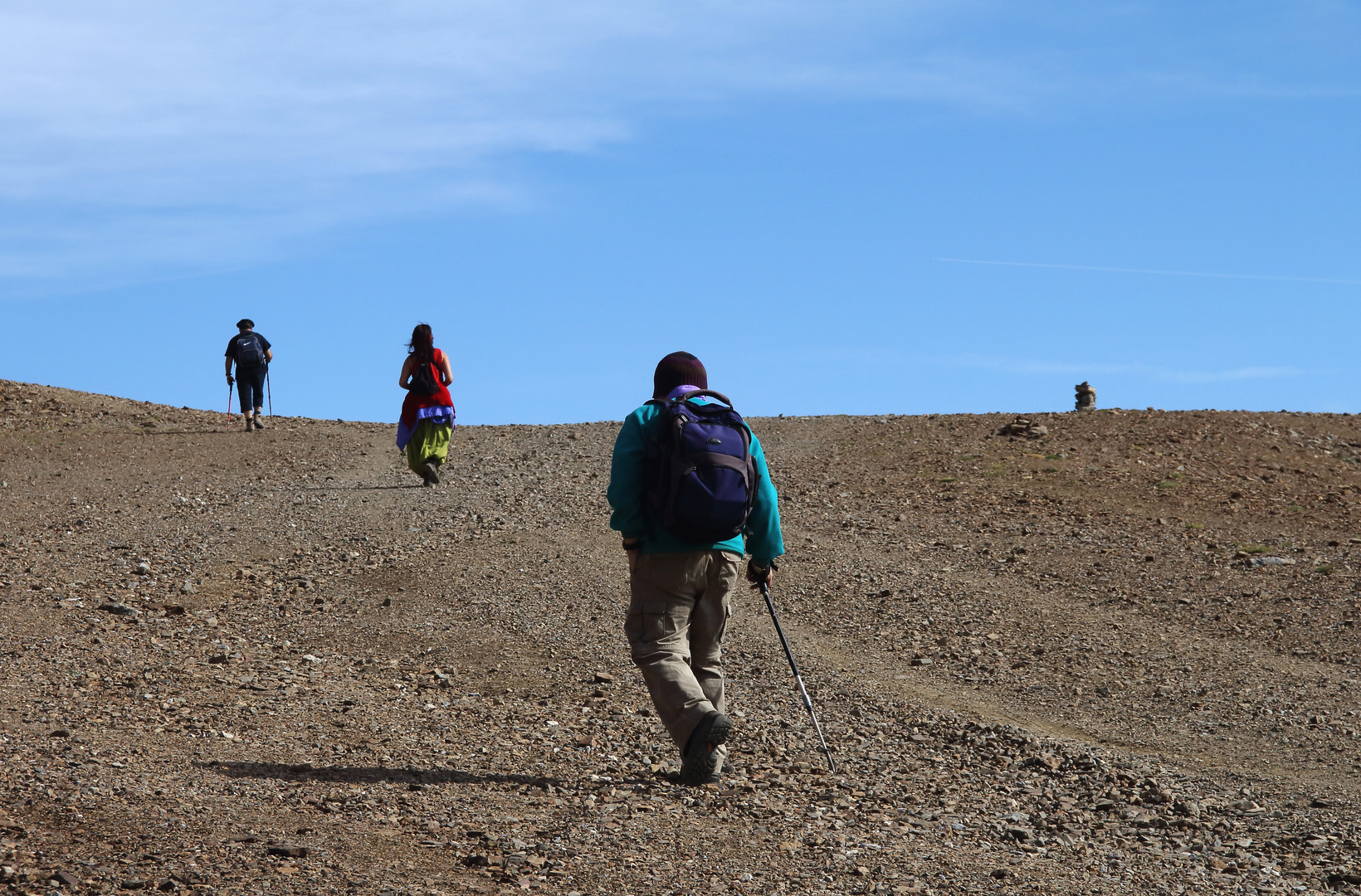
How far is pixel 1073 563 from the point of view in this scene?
12.8m

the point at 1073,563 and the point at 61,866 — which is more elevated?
the point at 1073,563

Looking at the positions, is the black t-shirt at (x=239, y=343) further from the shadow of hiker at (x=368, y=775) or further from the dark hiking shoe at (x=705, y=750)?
the dark hiking shoe at (x=705, y=750)

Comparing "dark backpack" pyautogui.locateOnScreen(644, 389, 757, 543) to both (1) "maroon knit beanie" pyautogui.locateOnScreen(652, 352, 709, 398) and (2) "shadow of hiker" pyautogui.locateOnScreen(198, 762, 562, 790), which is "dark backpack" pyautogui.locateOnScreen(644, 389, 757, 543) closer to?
(1) "maroon knit beanie" pyautogui.locateOnScreen(652, 352, 709, 398)

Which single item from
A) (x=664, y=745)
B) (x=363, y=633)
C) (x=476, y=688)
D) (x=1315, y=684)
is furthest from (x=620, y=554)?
(x=1315, y=684)

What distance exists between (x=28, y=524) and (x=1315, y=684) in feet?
41.4

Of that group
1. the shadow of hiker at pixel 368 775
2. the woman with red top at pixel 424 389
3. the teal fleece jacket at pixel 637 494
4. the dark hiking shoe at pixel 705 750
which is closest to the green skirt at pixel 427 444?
the woman with red top at pixel 424 389

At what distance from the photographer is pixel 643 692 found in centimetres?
851

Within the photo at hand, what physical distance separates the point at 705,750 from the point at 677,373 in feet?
6.13

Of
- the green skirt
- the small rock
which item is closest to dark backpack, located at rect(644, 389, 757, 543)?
the small rock

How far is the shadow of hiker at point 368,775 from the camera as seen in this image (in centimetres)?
605

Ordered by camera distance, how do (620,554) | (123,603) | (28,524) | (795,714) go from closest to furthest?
(795,714) → (123,603) → (620,554) → (28,524)

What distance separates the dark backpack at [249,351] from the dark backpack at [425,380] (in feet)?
20.8

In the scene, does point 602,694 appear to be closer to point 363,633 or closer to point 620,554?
point 363,633

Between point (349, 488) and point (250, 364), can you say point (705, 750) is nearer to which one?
point (349, 488)
